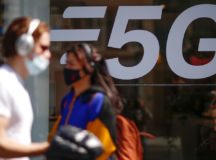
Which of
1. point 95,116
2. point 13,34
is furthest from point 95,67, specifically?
point 13,34

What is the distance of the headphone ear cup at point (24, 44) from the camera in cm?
361

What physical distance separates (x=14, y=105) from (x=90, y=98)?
0.66 meters

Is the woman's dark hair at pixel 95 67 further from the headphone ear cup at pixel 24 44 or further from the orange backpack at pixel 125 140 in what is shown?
the orange backpack at pixel 125 140

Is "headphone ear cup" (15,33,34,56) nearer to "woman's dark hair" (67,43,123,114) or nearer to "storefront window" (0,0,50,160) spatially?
"woman's dark hair" (67,43,123,114)

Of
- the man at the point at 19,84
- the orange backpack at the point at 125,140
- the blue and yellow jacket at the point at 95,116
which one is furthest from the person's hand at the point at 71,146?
the orange backpack at the point at 125,140

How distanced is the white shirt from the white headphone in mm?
131

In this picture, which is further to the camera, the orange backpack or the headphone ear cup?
the orange backpack

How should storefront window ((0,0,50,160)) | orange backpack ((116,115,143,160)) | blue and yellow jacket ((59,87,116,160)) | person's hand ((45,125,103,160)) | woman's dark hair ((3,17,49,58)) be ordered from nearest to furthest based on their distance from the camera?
person's hand ((45,125,103,160)) → woman's dark hair ((3,17,49,58)) → blue and yellow jacket ((59,87,116,160)) → orange backpack ((116,115,143,160)) → storefront window ((0,0,50,160))

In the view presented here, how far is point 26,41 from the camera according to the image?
3.62 m

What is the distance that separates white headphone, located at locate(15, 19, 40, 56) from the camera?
361cm

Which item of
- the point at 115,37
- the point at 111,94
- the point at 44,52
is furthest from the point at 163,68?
the point at 44,52

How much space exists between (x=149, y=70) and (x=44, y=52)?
3.04 meters

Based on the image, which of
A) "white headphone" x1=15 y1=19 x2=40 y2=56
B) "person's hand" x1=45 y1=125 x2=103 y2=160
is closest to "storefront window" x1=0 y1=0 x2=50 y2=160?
"white headphone" x1=15 y1=19 x2=40 y2=56

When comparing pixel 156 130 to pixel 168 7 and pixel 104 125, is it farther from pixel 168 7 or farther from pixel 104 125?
pixel 104 125
